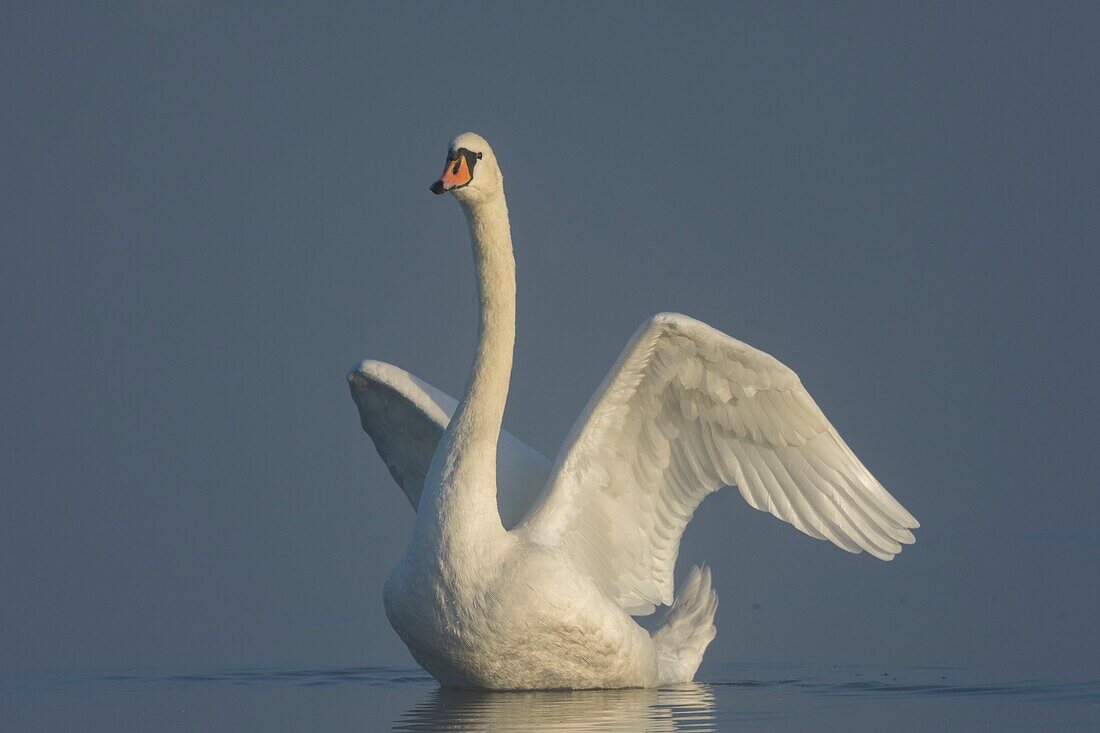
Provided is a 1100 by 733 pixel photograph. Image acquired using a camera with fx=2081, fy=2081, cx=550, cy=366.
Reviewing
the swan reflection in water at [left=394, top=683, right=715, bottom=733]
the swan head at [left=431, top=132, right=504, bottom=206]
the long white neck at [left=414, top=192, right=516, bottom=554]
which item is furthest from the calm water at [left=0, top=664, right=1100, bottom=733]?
the swan head at [left=431, top=132, right=504, bottom=206]

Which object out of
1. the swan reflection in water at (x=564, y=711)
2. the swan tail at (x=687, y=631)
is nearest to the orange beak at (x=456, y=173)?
the swan reflection in water at (x=564, y=711)

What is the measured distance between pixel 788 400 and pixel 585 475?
139 cm

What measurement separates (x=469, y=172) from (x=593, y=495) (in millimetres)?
2373

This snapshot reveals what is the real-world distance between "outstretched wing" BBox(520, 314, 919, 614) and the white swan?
12 mm

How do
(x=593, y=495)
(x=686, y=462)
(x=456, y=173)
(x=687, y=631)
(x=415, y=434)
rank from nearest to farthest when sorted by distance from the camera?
(x=456, y=173)
(x=593, y=495)
(x=686, y=462)
(x=687, y=631)
(x=415, y=434)

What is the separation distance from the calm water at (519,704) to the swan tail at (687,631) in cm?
29

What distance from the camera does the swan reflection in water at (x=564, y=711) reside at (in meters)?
10.4

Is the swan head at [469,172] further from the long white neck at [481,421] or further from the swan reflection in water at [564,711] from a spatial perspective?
the swan reflection in water at [564,711]

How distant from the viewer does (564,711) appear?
11.2m

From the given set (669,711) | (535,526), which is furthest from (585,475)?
(669,711)

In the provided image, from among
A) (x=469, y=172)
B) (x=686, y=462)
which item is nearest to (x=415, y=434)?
(x=686, y=462)

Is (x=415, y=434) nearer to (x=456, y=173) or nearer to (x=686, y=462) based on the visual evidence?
(x=686, y=462)

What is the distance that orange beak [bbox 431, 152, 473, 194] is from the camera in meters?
12.2

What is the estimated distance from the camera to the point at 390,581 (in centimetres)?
1248
